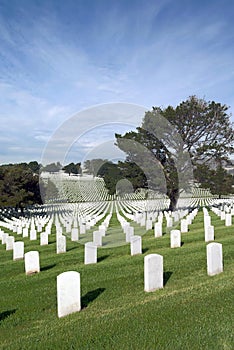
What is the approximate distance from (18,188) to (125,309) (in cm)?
2935

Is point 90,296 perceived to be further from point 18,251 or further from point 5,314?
point 18,251

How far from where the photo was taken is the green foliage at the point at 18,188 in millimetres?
31145

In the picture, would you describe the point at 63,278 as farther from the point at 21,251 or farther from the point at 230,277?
the point at 21,251

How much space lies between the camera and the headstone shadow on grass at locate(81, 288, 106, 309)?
5934 mm

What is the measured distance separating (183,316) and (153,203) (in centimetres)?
Answer: 3245

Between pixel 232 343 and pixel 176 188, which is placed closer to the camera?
pixel 232 343

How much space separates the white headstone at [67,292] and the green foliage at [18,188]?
2670cm

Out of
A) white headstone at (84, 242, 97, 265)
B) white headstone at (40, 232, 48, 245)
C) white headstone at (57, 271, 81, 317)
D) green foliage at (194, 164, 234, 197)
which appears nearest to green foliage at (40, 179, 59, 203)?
green foliage at (194, 164, 234, 197)

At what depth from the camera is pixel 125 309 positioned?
5.30m

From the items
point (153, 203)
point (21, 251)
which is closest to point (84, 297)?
point (21, 251)

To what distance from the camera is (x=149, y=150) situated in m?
27.3

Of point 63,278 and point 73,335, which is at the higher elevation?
point 63,278

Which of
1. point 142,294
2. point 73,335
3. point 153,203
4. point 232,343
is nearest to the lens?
point 232,343

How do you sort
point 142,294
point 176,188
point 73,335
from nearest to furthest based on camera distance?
point 73,335 → point 142,294 → point 176,188
